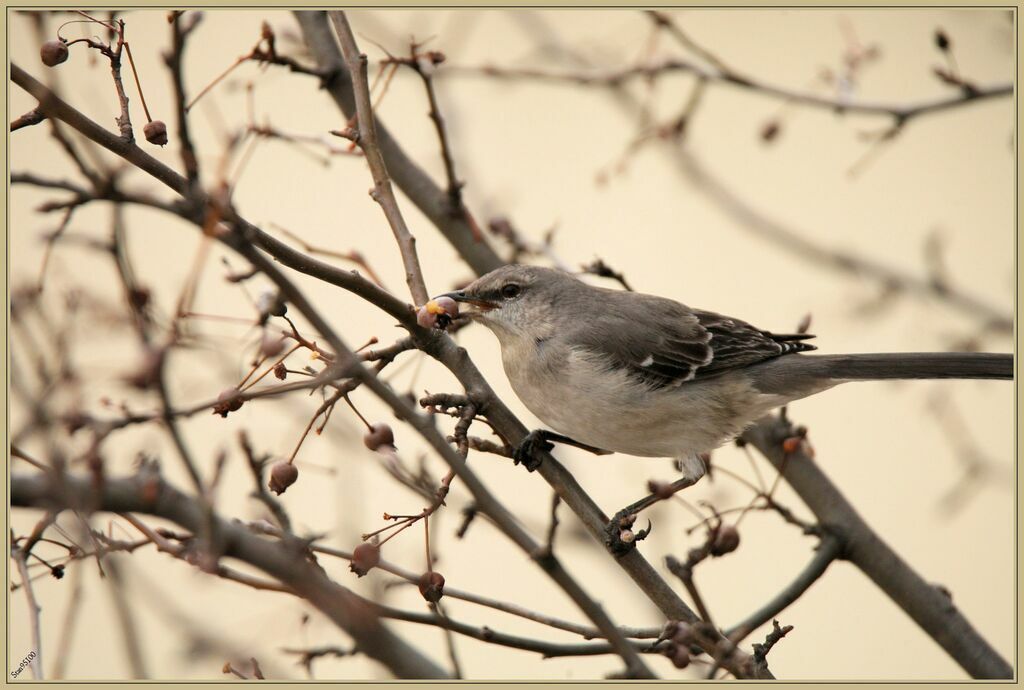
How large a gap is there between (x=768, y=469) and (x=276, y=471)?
3.17m

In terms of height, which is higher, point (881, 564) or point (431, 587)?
point (881, 564)

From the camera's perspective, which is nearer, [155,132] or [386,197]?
[155,132]

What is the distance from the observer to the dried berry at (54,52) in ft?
8.35

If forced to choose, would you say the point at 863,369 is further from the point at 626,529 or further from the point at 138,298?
the point at 138,298

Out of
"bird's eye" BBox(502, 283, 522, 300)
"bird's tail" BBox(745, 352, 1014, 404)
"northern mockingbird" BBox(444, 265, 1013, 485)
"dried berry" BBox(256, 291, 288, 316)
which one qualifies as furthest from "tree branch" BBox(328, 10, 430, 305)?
"bird's tail" BBox(745, 352, 1014, 404)

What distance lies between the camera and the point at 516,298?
14.4 feet

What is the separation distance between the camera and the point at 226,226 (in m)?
1.66

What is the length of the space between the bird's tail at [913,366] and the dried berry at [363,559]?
2.89 metres

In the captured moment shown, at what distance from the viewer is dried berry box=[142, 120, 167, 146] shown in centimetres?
249

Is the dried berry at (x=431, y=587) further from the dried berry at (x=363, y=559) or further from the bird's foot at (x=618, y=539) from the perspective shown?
the bird's foot at (x=618, y=539)

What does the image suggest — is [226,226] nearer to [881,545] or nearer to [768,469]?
[881,545]

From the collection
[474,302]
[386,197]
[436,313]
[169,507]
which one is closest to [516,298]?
[474,302]

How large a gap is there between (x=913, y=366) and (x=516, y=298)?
1.83 meters

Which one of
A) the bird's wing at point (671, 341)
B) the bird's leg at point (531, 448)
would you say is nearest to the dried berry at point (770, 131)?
Result: the bird's wing at point (671, 341)
